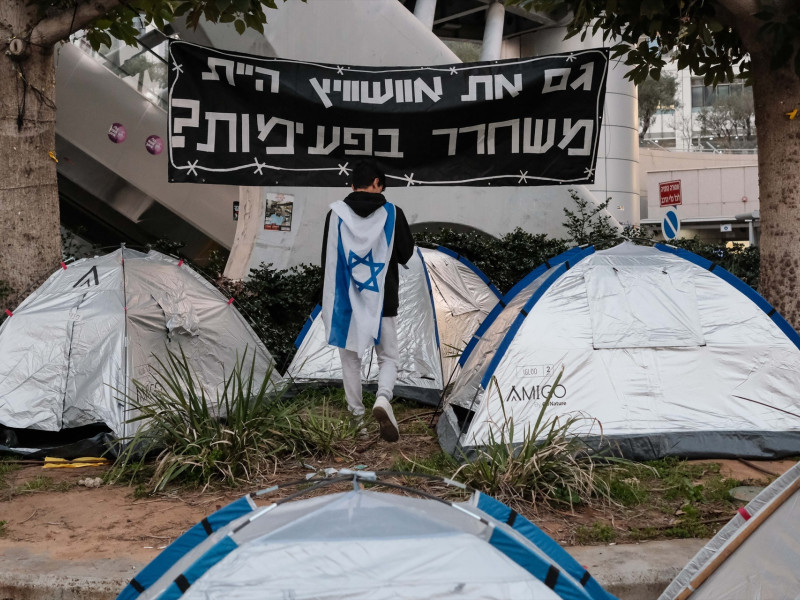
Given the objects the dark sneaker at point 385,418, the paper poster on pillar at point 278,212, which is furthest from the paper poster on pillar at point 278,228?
the dark sneaker at point 385,418

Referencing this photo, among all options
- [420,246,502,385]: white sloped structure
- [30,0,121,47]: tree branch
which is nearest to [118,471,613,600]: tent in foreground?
[30,0,121,47]: tree branch

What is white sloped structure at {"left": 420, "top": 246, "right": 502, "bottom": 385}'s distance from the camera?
27.9ft

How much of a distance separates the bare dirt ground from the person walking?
817 millimetres

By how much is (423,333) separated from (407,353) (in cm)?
25

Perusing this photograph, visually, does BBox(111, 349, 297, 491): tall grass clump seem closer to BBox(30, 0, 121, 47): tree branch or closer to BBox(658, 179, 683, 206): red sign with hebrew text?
BBox(30, 0, 121, 47): tree branch

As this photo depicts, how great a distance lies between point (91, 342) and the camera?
6.47m

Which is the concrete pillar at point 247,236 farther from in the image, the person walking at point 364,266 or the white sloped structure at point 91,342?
the person walking at point 364,266

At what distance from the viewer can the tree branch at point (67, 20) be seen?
21.7ft

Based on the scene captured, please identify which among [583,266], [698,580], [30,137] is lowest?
[698,580]

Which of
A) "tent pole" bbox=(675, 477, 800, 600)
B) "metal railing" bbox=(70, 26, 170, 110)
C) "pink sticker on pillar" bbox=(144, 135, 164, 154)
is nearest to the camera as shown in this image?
"tent pole" bbox=(675, 477, 800, 600)

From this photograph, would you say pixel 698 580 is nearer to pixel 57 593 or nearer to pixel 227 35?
pixel 57 593

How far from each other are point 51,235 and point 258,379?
208 centimetres

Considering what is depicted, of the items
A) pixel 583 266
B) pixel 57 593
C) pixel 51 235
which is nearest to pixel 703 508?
pixel 583 266

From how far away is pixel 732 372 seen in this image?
6.05m
